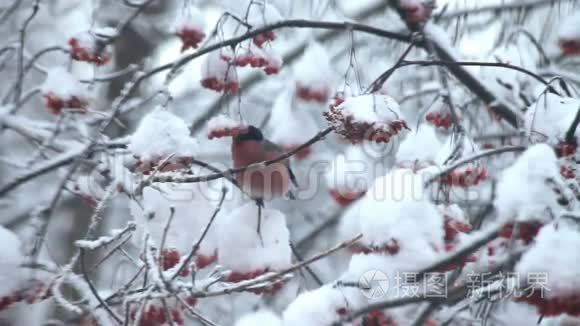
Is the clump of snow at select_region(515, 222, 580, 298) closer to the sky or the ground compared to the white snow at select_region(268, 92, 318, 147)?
closer to the ground

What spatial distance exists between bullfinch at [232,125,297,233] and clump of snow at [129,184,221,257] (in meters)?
0.18

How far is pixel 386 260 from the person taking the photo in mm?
1499

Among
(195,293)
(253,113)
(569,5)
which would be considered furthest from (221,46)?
(253,113)

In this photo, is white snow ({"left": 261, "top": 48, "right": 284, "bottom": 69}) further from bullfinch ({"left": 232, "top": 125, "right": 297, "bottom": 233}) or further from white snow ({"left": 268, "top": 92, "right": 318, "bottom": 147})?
white snow ({"left": 268, "top": 92, "right": 318, "bottom": 147})

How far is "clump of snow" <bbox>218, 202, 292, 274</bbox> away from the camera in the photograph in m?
2.08

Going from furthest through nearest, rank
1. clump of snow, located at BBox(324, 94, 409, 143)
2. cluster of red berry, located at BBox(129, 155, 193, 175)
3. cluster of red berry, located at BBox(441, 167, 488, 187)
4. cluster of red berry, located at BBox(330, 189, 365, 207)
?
cluster of red berry, located at BBox(330, 189, 365, 207)
cluster of red berry, located at BBox(441, 167, 488, 187)
cluster of red berry, located at BBox(129, 155, 193, 175)
clump of snow, located at BBox(324, 94, 409, 143)

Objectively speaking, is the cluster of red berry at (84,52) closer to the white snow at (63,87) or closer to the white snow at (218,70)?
the white snow at (63,87)

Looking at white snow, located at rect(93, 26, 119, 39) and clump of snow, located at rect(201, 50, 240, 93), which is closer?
clump of snow, located at rect(201, 50, 240, 93)

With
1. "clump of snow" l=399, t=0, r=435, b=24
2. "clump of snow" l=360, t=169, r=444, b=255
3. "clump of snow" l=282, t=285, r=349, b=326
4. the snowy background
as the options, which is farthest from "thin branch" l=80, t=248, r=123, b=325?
"clump of snow" l=399, t=0, r=435, b=24

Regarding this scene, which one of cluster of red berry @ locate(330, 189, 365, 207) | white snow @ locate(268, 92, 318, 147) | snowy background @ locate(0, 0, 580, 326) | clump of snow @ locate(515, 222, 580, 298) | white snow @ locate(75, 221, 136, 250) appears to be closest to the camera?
clump of snow @ locate(515, 222, 580, 298)

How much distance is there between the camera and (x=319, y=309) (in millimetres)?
1849

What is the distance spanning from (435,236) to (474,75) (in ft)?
4.62

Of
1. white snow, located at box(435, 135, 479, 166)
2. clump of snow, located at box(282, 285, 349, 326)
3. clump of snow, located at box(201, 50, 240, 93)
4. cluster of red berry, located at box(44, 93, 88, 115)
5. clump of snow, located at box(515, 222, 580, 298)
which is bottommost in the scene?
clump of snow, located at box(282, 285, 349, 326)

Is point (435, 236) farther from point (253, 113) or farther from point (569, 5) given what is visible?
point (253, 113)
